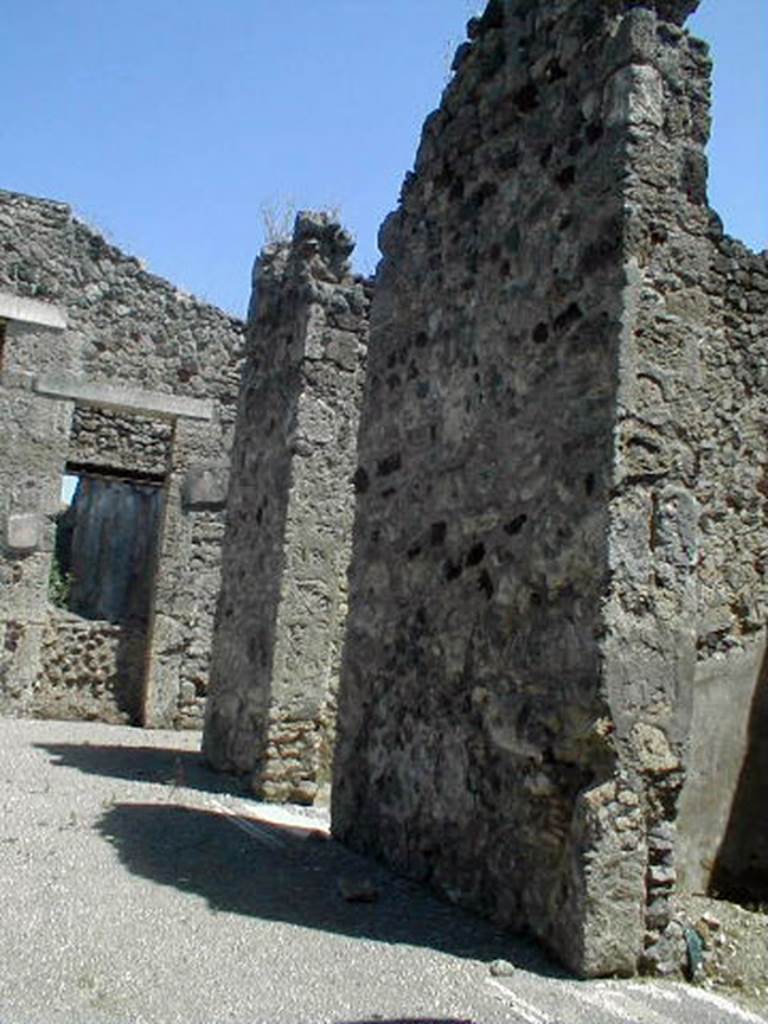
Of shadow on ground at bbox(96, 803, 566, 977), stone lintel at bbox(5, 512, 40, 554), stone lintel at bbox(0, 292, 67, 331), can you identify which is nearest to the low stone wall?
stone lintel at bbox(5, 512, 40, 554)

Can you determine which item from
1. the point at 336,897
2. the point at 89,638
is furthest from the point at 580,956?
the point at 89,638

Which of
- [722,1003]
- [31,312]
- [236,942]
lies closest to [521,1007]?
[722,1003]

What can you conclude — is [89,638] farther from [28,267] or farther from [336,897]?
[336,897]

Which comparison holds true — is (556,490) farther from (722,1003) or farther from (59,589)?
(59,589)

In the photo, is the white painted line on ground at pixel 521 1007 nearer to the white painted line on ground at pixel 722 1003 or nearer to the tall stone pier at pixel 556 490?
the tall stone pier at pixel 556 490

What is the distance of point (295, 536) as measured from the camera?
746 cm

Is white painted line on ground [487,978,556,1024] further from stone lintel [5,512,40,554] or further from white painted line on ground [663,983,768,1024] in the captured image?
stone lintel [5,512,40,554]

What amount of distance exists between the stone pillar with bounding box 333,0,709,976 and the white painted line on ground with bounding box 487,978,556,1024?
286mm

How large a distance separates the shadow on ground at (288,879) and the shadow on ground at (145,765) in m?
1.11

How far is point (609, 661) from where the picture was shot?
147 inches

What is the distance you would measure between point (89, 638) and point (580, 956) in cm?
852

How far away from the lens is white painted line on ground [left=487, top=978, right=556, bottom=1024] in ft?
10.4

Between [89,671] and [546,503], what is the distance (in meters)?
8.05

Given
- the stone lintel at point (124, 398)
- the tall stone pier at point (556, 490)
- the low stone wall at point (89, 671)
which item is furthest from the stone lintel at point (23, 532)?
the tall stone pier at point (556, 490)
